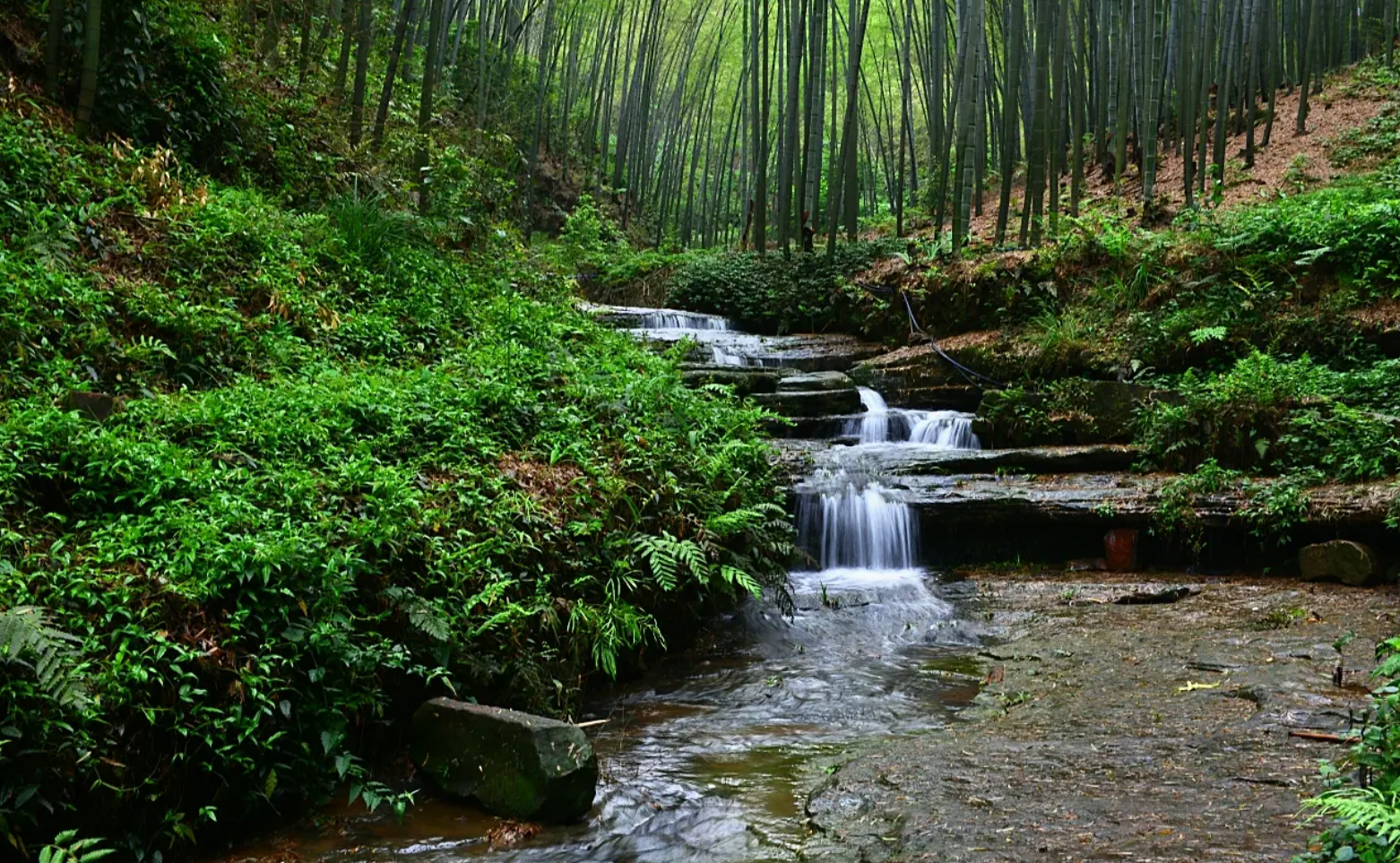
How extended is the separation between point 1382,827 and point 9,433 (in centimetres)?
429

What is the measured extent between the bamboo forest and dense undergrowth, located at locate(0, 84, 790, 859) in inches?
0.9

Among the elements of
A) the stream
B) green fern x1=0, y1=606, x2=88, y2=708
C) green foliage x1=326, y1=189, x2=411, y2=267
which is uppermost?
→ green foliage x1=326, y1=189, x2=411, y2=267

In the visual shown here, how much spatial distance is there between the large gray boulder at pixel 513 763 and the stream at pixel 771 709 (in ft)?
0.24

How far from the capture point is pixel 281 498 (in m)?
3.61

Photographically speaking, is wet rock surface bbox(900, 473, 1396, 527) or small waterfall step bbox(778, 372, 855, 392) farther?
small waterfall step bbox(778, 372, 855, 392)

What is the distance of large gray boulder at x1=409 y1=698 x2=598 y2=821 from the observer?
3.00 m

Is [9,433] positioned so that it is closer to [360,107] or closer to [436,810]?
[436,810]

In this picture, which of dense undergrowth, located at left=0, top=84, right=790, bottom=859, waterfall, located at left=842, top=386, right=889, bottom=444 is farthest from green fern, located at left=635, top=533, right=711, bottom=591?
waterfall, located at left=842, top=386, right=889, bottom=444

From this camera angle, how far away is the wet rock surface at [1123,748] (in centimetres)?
258

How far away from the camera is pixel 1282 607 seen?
17.9ft

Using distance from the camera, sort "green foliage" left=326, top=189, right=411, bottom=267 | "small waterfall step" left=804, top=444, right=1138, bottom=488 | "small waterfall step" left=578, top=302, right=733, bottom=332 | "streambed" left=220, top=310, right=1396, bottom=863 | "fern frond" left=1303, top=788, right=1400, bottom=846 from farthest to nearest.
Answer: "small waterfall step" left=578, top=302, right=733, bottom=332, "small waterfall step" left=804, top=444, right=1138, bottom=488, "green foliage" left=326, top=189, right=411, bottom=267, "streambed" left=220, top=310, right=1396, bottom=863, "fern frond" left=1303, top=788, right=1400, bottom=846

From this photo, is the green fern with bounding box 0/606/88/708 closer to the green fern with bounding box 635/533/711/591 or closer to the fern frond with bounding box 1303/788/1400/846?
the green fern with bounding box 635/533/711/591

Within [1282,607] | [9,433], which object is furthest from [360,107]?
[1282,607]

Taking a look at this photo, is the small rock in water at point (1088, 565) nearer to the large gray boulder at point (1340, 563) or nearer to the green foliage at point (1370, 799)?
the large gray boulder at point (1340, 563)
